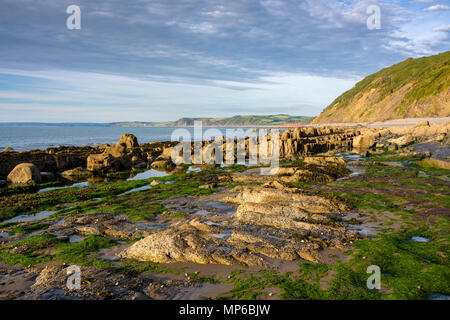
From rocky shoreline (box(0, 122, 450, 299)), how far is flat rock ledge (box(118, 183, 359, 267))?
53mm

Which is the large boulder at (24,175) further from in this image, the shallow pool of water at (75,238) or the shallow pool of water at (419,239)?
the shallow pool of water at (419,239)

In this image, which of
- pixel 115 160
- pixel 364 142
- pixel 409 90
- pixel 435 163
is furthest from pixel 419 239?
pixel 409 90

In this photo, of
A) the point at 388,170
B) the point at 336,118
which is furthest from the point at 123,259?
the point at 336,118

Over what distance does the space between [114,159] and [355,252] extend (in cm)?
3685

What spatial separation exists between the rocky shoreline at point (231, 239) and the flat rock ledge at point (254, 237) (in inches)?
2.1

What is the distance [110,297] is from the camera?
9.04 m

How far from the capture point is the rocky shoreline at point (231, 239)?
955 cm

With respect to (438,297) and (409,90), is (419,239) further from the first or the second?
(409,90)

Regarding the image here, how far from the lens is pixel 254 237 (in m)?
12.8

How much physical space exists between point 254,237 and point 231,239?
1.08 m

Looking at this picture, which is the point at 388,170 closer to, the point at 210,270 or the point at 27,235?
the point at 210,270
